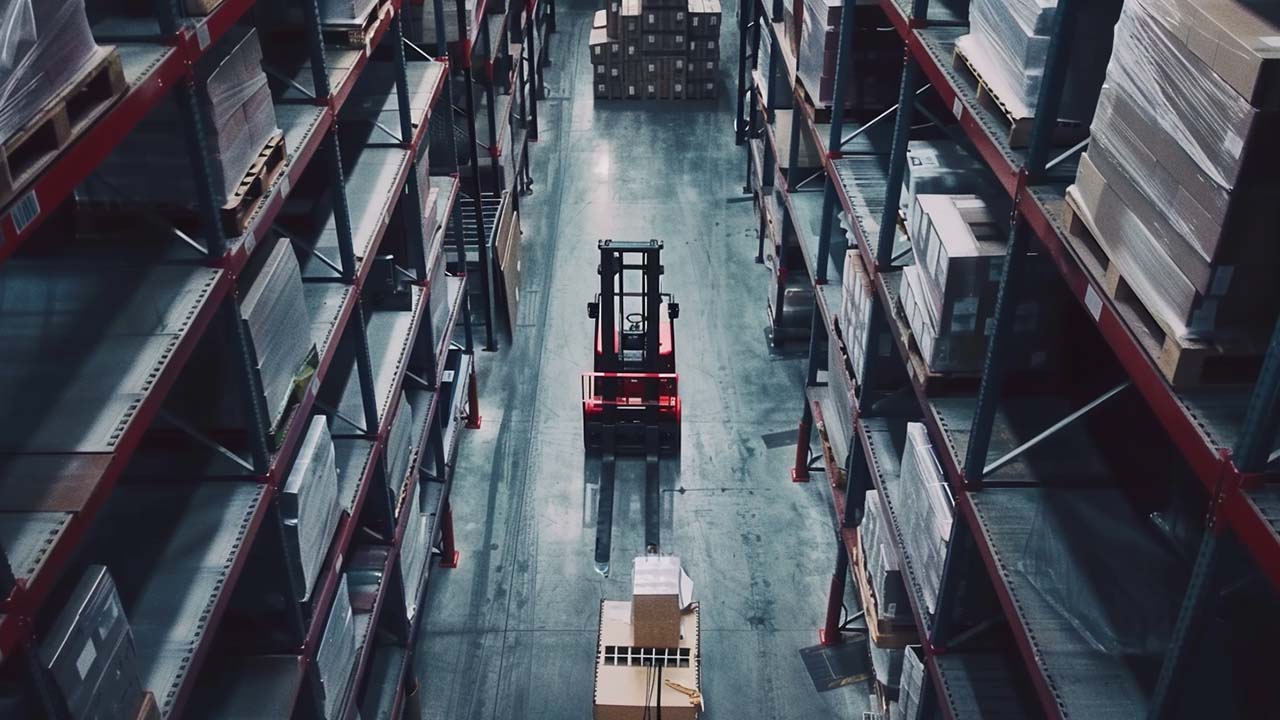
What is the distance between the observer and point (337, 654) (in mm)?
6258

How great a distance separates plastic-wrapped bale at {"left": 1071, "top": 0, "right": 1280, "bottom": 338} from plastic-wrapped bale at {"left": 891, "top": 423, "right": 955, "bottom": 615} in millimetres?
2062

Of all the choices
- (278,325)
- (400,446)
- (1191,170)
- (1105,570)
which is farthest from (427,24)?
(1191,170)

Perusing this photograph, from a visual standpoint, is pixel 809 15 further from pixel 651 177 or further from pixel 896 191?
pixel 651 177

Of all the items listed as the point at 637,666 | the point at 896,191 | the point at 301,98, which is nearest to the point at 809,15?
the point at 896,191

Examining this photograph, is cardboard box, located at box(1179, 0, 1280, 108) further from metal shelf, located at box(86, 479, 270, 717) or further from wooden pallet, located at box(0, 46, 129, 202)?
metal shelf, located at box(86, 479, 270, 717)

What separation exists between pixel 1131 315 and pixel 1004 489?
5.65ft

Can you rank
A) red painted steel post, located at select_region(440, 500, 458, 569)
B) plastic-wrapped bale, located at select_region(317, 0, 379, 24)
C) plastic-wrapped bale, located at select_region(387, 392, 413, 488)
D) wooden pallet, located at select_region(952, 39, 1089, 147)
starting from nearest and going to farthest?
wooden pallet, located at select_region(952, 39, 1089, 147) < plastic-wrapped bale, located at select_region(317, 0, 379, 24) < plastic-wrapped bale, located at select_region(387, 392, 413, 488) < red painted steel post, located at select_region(440, 500, 458, 569)

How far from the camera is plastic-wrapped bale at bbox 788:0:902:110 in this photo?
8320 mm

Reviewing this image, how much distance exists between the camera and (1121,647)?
482cm

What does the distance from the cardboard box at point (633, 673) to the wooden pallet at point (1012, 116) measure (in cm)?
434

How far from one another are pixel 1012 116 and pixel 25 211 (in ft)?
13.1

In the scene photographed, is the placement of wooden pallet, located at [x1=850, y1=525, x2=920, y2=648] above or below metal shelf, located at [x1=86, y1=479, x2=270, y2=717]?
below

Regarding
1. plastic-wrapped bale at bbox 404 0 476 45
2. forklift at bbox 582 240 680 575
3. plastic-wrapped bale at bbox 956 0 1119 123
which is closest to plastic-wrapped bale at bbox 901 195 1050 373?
Answer: plastic-wrapped bale at bbox 956 0 1119 123

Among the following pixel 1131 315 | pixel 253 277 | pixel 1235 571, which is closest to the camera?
pixel 1131 315
